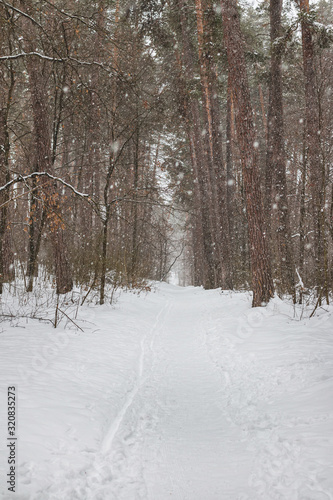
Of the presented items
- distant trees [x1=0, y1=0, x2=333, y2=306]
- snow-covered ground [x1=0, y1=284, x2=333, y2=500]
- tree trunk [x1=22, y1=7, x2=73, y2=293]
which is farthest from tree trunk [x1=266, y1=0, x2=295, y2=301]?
tree trunk [x1=22, y1=7, x2=73, y2=293]

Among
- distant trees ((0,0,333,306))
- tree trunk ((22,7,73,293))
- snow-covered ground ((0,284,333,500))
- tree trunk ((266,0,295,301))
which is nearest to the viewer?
snow-covered ground ((0,284,333,500))

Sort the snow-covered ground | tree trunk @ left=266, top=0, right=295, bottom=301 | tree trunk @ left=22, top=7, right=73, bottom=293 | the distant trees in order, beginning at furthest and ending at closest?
1. tree trunk @ left=266, top=0, right=295, bottom=301
2. tree trunk @ left=22, top=7, right=73, bottom=293
3. the distant trees
4. the snow-covered ground

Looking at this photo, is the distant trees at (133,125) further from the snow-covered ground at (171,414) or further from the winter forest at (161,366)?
the snow-covered ground at (171,414)

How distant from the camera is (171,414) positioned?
10.8 feet

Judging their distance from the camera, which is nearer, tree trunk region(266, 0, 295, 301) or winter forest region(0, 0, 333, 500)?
winter forest region(0, 0, 333, 500)

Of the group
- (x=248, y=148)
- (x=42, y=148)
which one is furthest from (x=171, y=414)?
(x=42, y=148)

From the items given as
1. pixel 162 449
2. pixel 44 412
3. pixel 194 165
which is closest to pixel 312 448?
pixel 162 449

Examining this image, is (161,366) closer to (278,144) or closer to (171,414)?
(171,414)

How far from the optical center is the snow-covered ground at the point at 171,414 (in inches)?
83.3

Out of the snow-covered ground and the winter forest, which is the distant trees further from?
the snow-covered ground

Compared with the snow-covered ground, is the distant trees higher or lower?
higher

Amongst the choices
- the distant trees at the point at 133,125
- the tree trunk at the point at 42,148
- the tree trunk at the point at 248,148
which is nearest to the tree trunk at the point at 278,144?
the distant trees at the point at 133,125

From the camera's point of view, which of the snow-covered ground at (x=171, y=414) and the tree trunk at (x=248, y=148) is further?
the tree trunk at (x=248, y=148)

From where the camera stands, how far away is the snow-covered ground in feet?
6.94
